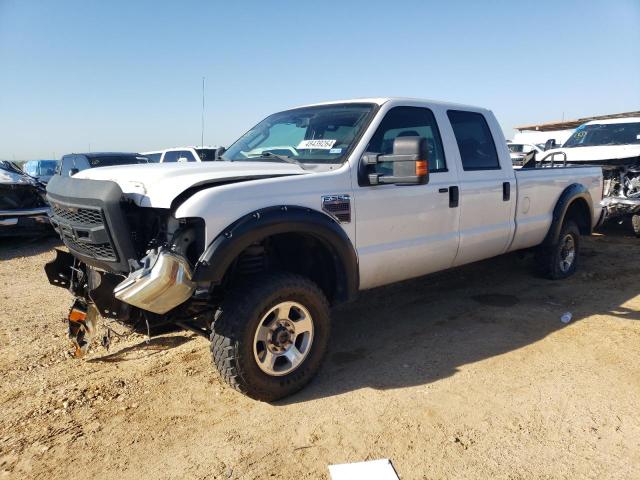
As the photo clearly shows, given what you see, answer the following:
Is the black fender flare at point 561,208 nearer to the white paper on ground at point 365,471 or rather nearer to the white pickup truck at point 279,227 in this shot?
the white pickup truck at point 279,227

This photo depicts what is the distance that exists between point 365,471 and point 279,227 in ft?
4.71

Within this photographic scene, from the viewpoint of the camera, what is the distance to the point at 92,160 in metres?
10.4

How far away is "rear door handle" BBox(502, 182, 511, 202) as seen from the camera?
4.80m

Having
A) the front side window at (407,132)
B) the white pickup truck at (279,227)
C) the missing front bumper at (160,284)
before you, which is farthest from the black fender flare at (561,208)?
the missing front bumper at (160,284)

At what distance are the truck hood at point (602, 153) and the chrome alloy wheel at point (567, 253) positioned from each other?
9.60 ft

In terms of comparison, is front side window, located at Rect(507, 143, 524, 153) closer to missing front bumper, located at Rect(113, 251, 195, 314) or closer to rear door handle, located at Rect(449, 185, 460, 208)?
rear door handle, located at Rect(449, 185, 460, 208)

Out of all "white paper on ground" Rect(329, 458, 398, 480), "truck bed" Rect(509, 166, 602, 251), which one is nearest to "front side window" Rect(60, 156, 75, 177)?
"truck bed" Rect(509, 166, 602, 251)

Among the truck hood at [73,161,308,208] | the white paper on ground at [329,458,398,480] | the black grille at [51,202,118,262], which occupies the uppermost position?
the truck hood at [73,161,308,208]

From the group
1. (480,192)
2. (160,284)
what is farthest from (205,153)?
(160,284)

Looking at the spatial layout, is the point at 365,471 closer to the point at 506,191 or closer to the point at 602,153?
the point at 506,191

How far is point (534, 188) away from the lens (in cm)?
521

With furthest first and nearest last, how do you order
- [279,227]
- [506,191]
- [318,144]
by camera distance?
1. [506,191]
2. [318,144]
3. [279,227]

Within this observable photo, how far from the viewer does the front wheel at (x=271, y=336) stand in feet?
9.86

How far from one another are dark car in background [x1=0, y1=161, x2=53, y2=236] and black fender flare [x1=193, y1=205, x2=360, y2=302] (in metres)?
6.94
